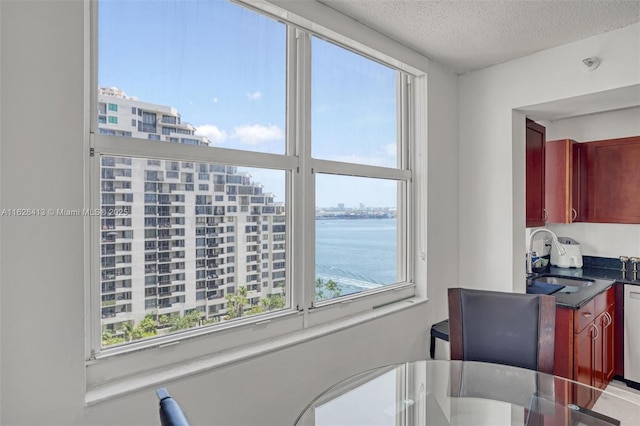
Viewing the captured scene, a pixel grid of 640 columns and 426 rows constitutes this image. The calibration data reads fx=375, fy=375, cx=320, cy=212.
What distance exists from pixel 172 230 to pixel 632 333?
3384 millimetres

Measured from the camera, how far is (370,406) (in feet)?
5.26

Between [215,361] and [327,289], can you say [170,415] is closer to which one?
[215,361]

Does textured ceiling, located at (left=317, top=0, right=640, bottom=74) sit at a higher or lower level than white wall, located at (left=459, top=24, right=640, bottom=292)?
higher

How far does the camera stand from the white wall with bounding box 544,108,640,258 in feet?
10.8

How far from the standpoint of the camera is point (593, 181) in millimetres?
3346

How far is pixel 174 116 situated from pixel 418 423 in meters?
1.62

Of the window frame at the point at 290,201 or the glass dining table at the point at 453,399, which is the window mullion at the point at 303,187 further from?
the glass dining table at the point at 453,399

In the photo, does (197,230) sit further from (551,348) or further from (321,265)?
(551,348)

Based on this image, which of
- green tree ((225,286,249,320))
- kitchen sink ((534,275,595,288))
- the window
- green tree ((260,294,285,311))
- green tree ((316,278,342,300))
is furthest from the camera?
kitchen sink ((534,275,595,288))

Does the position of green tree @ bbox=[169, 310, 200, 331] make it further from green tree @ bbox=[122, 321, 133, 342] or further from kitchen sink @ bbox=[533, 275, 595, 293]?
kitchen sink @ bbox=[533, 275, 595, 293]

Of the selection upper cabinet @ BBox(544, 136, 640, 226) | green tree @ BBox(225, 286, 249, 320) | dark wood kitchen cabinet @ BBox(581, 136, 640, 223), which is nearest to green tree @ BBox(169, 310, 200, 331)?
green tree @ BBox(225, 286, 249, 320)

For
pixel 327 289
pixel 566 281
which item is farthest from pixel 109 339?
pixel 566 281

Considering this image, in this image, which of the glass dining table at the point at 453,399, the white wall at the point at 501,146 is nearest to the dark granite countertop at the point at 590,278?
the white wall at the point at 501,146

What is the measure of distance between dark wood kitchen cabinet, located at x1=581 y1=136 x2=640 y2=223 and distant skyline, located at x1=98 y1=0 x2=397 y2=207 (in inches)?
83.5
